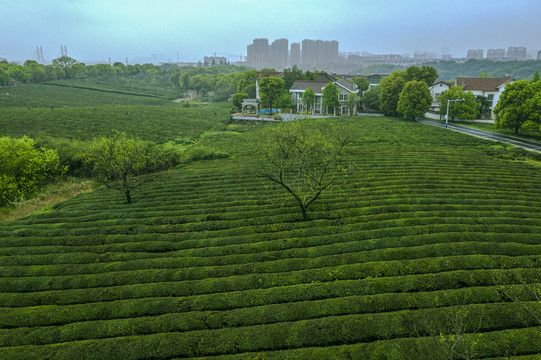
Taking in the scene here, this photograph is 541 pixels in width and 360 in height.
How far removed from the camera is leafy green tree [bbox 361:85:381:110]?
282ft

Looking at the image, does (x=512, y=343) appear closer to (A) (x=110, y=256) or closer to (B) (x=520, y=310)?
(B) (x=520, y=310)

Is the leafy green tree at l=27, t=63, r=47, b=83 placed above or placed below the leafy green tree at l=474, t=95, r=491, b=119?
above

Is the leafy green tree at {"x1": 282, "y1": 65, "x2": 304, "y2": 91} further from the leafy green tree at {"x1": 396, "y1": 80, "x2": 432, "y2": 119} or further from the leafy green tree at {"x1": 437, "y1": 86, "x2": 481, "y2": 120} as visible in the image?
the leafy green tree at {"x1": 437, "y1": 86, "x2": 481, "y2": 120}

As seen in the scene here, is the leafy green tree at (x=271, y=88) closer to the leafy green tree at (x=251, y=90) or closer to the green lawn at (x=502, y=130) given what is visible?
the leafy green tree at (x=251, y=90)

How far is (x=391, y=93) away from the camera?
250ft

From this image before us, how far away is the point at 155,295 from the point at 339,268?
10.3 m

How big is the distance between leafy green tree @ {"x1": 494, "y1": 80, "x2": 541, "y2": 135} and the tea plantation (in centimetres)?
2426

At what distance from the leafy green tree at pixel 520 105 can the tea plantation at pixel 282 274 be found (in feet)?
79.6

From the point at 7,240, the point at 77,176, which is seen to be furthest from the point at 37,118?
the point at 7,240

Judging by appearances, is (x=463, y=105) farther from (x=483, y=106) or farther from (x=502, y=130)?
(x=483, y=106)

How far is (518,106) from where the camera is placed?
168ft

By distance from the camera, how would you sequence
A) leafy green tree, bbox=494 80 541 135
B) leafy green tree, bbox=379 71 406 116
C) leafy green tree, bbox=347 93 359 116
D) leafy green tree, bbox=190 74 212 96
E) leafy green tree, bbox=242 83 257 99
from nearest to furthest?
1. leafy green tree, bbox=494 80 541 135
2. leafy green tree, bbox=379 71 406 116
3. leafy green tree, bbox=347 93 359 116
4. leafy green tree, bbox=242 83 257 99
5. leafy green tree, bbox=190 74 212 96

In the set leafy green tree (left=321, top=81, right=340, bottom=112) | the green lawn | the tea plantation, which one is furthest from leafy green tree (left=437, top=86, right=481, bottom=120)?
the tea plantation

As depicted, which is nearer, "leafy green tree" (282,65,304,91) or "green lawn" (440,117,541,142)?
"green lawn" (440,117,541,142)
